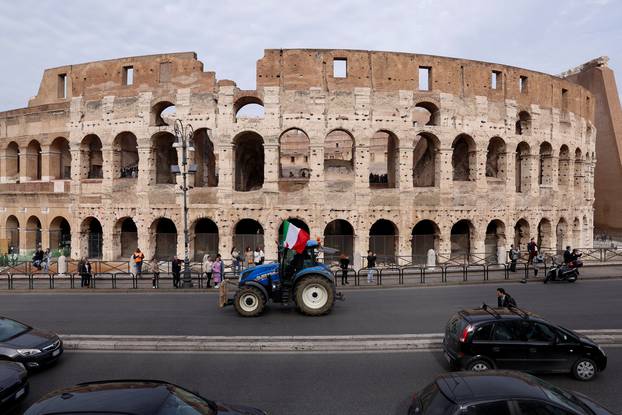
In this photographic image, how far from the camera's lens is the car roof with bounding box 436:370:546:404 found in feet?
16.2

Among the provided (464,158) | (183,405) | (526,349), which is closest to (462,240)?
(464,158)

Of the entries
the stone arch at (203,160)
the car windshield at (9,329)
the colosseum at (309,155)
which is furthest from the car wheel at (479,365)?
the stone arch at (203,160)

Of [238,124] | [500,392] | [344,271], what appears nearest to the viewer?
[500,392]

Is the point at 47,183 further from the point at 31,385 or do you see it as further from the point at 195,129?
the point at 31,385

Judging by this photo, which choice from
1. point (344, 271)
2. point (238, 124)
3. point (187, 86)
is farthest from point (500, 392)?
point (187, 86)

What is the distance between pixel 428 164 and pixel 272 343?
21796mm

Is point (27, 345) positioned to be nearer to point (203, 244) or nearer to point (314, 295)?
point (314, 295)

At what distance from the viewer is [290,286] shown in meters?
12.6

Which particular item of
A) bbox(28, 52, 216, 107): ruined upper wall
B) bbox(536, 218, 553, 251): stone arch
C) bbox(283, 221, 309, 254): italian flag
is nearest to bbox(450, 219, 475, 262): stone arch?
bbox(536, 218, 553, 251): stone arch

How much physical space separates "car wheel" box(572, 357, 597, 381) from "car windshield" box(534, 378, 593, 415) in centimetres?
294

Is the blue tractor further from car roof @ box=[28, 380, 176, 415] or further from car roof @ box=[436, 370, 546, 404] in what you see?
car roof @ box=[28, 380, 176, 415]

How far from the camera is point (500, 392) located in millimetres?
5008

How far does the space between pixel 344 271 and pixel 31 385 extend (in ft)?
41.8

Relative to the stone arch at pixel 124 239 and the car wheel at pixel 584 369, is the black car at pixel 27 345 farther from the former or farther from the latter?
the stone arch at pixel 124 239
